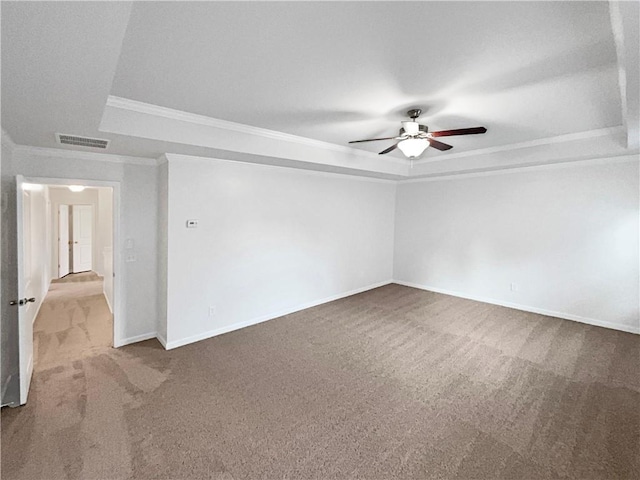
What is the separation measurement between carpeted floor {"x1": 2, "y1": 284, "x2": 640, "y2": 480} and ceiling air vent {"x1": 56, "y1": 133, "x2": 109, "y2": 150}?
2.33 meters

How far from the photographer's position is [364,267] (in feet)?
20.8

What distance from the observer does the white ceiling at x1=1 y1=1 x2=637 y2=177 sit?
1468mm

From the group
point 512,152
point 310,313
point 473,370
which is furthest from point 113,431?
point 512,152

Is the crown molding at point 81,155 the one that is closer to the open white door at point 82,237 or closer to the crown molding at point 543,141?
the crown molding at point 543,141

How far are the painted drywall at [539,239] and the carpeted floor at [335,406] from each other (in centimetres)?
67

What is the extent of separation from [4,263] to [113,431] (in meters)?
1.97

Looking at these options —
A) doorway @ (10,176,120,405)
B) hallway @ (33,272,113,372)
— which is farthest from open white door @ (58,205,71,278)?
hallway @ (33,272,113,372)

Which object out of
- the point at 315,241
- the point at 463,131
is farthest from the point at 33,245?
the point at 463,131

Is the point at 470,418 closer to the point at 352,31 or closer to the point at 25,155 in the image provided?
the point at 352,31

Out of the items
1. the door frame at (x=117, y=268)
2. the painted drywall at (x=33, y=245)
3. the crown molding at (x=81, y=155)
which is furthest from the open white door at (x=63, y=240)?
the crown molding at (x=81, y=155)

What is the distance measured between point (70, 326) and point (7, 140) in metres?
2.75

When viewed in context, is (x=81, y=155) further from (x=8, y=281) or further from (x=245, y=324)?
(x=245, y=324)

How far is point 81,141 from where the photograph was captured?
2.91 meters

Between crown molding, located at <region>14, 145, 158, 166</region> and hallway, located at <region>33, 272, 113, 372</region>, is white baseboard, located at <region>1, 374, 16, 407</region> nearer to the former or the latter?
hallway, located at <region>33, 272, 113, 372</region>
